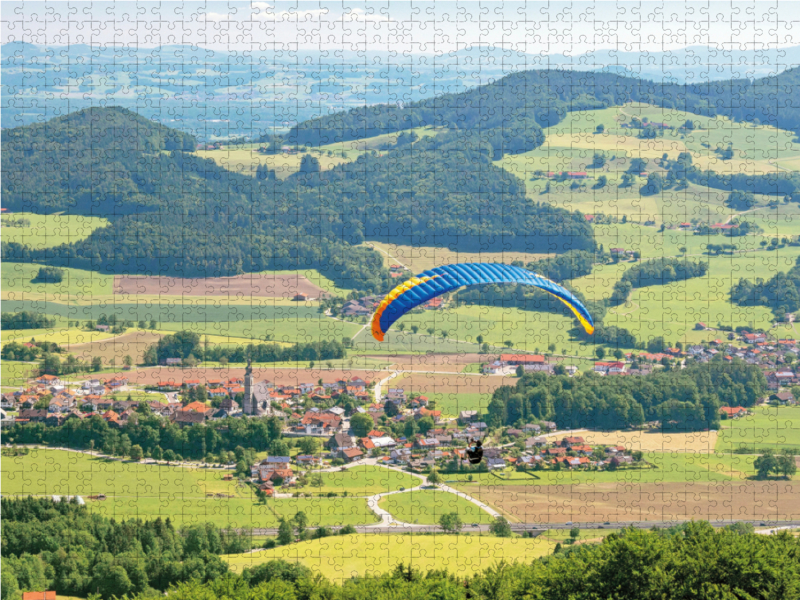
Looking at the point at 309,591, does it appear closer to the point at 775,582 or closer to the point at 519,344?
the point at 775,582

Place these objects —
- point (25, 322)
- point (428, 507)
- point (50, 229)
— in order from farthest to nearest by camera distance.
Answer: point (50, 229) < point (25, 322) < point (428, 507)

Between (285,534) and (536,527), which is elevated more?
(285,534)

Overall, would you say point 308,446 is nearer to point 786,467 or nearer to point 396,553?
point 396,553

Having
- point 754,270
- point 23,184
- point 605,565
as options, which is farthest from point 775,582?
point 23,184

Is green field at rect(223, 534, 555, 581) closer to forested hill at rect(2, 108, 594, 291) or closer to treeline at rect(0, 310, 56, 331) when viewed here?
treeline at rect(0, 310, 56, 331)

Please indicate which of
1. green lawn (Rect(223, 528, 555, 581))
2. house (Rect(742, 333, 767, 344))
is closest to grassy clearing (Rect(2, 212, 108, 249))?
house (Rect(742, 333, 767, 344))

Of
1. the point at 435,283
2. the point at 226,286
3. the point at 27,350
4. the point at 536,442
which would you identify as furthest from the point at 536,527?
the point at 226,286
